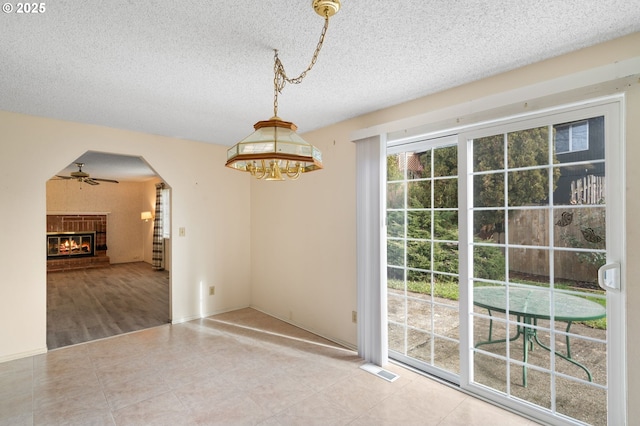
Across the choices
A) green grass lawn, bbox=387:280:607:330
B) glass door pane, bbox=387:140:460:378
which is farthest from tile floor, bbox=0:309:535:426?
green grass lawn, bbox=387:280:607:330

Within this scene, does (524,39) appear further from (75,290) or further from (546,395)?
(75,290)

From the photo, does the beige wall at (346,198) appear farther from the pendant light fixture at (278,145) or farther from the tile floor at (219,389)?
the pendant light fixture at (278,145)

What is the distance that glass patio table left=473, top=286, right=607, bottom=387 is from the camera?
2018 mm

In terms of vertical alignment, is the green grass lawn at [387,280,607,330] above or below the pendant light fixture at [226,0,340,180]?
Answer: below

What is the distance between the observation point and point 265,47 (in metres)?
1.88

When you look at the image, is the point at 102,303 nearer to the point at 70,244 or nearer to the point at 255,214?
the point at 255,214

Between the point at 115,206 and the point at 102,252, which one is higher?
the point at 115,206

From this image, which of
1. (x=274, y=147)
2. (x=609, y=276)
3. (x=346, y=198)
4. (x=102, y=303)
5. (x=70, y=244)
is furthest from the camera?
(x=70, y=244)

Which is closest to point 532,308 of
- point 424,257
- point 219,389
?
point 424,257

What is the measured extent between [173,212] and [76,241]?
21.3 ft

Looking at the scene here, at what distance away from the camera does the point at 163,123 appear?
3.45 metres

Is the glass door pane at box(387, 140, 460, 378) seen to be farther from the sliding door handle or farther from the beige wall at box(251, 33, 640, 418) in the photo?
the sliding door handle

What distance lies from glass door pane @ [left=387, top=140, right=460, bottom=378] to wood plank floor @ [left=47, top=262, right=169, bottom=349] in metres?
3.14

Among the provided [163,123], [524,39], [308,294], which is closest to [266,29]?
[524,39]
